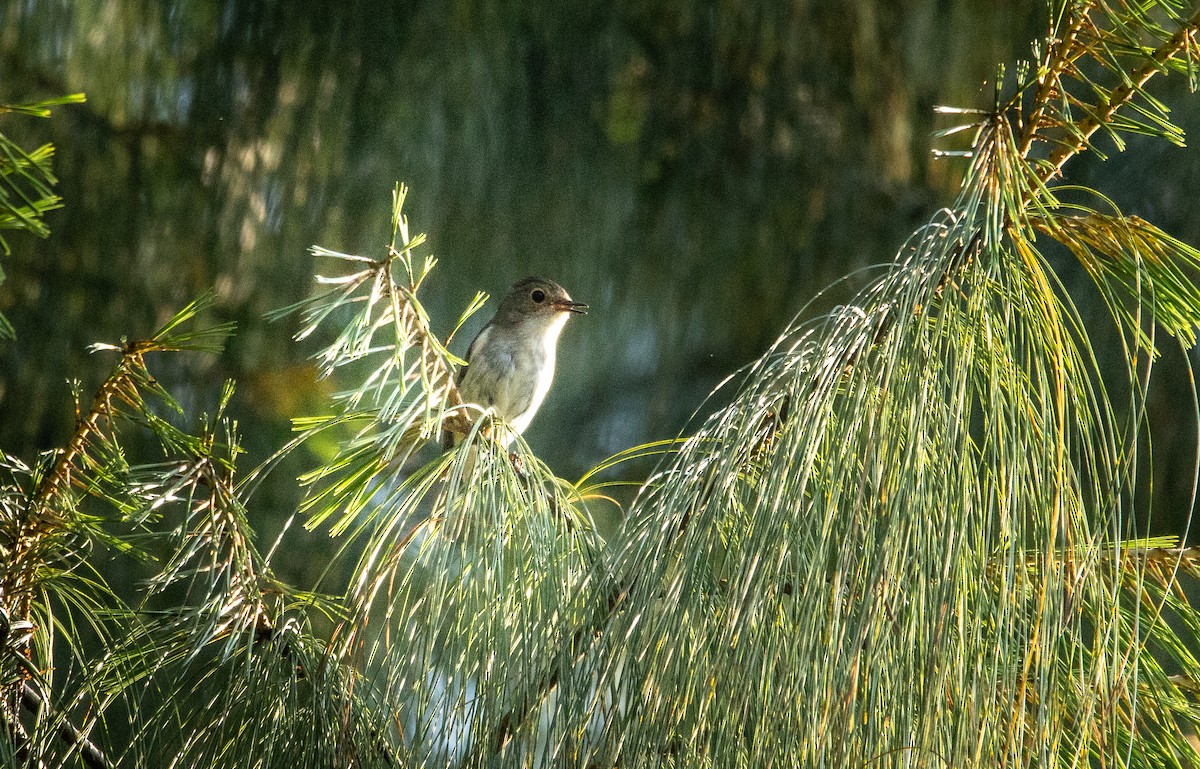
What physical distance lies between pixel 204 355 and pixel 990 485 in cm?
140

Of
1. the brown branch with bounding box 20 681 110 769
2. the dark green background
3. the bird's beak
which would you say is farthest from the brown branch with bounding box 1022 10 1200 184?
the bird's beak

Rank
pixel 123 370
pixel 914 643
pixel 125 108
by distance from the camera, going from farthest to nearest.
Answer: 1. pixel 125 108
2. pixel 123 370
3. pixel 914 643

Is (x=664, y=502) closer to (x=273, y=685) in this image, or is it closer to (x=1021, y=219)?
(x=1021, y=219)

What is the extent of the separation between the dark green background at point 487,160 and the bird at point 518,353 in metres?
0.14

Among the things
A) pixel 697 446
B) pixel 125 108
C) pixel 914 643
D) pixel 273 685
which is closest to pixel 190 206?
pixel 125 108

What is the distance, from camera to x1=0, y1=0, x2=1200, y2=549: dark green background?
5.56 ft

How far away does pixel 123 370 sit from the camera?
1.16m

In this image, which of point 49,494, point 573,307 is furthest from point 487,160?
point 49,494

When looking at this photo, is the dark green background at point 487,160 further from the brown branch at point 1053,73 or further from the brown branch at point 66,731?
the brown branch at point 1053,73

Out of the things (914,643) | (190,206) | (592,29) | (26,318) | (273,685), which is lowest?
(273,685)

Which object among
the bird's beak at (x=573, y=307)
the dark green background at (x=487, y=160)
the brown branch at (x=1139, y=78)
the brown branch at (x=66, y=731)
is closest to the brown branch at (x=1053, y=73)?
the brown branch at (x=1139, y=78)

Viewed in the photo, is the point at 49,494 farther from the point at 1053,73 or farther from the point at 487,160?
the point at 1053,73

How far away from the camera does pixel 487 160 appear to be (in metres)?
1.86

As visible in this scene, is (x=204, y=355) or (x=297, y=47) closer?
(x=297, y=47)
